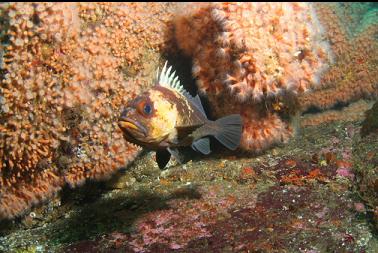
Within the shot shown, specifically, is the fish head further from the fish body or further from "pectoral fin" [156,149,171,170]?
"pectoral fin" [156,149,171,170]

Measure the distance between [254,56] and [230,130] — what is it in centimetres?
167

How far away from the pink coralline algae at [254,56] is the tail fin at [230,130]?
1.43 m

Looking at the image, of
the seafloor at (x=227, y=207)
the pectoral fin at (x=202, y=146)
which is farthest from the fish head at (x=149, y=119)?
the seafloor at (x=227, y=207)

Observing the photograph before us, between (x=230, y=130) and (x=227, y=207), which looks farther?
(x=227, y=207)

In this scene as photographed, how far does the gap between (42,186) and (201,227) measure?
2.27 m

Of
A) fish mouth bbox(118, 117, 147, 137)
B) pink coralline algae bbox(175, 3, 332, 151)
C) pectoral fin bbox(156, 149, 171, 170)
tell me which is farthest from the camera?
pink coralline algae bbox(175, 3, 332, 151)

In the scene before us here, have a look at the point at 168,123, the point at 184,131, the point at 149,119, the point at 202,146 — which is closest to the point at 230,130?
the point at 202,146

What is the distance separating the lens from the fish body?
2791 millimetres

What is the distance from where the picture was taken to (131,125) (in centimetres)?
273

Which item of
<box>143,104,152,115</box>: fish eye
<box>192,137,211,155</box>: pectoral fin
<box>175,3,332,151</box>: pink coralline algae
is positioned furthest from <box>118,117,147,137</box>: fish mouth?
<box>175,3,332,151</box>: pink coralline algae

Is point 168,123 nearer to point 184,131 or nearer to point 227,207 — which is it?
point 184,131

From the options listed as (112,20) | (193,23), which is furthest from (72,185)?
(193,23)

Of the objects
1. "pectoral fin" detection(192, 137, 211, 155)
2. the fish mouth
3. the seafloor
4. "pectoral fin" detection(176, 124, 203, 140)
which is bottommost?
the seafloor

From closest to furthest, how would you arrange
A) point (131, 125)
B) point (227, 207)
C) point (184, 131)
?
point (131, 125)
point (184, 131)
point (227, 207)
